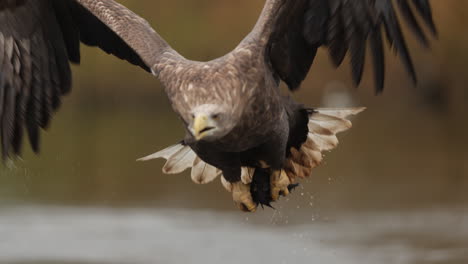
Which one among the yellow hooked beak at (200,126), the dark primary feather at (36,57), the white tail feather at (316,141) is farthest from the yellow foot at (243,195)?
the yellow hooked beak at (200,126)

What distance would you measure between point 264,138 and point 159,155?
1336 mm

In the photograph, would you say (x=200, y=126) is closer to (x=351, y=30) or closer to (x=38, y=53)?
(x=351, y=30)

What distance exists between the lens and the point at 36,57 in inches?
278

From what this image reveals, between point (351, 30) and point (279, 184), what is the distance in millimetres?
982

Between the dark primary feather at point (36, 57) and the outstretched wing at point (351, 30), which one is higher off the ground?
the outstretched wing at point (351, 30)

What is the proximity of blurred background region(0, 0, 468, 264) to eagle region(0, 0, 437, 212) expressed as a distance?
0.34m

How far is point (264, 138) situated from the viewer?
612cm

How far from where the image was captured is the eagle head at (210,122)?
216 inches

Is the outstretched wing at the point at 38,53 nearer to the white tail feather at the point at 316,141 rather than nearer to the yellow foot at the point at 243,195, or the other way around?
the yellow foot at the point at 243,195

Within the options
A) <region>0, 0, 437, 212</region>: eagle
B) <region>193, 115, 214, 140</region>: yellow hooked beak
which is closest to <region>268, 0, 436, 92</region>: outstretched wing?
<region>0, 0, 437, 212</region>: eagle

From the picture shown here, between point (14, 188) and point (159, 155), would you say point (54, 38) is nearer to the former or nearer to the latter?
point (159, 155)

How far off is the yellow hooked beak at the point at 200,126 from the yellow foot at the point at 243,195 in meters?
1.42

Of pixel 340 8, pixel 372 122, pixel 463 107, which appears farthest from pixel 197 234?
pixel 463 107

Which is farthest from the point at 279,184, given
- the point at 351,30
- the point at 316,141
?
the point at 351,30
